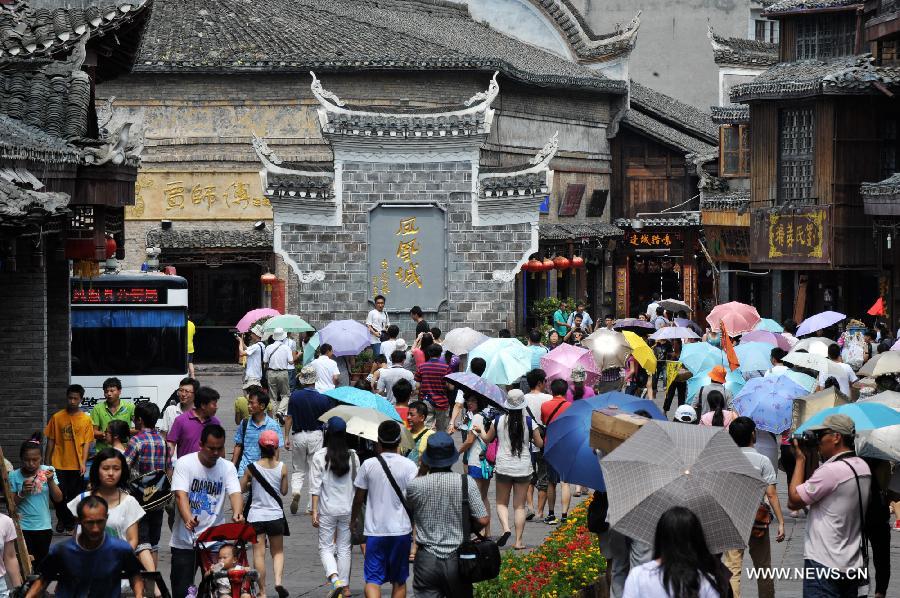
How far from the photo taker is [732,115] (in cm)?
3597

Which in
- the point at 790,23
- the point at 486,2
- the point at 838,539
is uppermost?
the point at 486,2

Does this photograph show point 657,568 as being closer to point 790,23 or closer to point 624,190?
point 790,23

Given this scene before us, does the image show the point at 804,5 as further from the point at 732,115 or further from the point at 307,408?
the point at 307,408

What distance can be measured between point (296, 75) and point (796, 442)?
2927 centimetres

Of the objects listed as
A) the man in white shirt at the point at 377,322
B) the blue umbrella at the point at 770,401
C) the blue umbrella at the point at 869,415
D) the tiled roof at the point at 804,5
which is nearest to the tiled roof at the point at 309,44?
the tiled roof at the point at 804,5

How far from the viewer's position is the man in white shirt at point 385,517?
36.8 ft

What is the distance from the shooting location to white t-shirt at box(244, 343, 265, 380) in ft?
74.5

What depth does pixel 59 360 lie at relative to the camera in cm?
1961

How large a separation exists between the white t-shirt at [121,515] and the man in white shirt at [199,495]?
2.26ft

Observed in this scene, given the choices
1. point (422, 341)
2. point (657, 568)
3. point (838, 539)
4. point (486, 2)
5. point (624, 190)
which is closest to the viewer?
point (657, 568)

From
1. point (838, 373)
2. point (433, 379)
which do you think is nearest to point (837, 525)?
point (838, 373)

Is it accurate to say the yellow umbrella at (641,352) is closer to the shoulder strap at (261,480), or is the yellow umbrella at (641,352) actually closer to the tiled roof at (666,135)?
the shoulder strap at (261,480)

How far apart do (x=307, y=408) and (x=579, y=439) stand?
4524mm

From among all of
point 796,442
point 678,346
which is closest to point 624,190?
point 678,346
